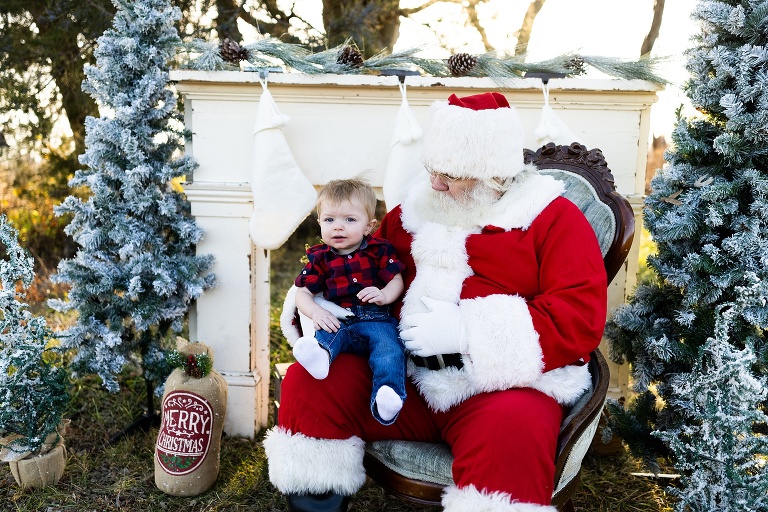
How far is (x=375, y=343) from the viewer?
201 cm

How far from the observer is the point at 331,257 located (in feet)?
7.31

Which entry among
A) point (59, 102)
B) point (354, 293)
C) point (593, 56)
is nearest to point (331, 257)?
point (354, 293)

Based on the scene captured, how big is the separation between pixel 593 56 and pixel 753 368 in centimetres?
139

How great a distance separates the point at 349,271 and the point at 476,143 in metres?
0.60

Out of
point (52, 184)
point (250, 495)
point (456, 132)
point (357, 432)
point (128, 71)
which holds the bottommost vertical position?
point (250, 495)

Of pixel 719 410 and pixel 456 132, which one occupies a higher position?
pixel 456 132

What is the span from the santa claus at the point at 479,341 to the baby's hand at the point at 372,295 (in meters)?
0.08

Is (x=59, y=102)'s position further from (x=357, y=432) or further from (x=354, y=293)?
(x=357, y=432)

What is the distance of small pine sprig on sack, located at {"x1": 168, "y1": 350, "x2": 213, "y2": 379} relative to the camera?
2.51 metres

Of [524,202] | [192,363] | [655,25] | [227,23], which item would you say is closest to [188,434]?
[192,363]

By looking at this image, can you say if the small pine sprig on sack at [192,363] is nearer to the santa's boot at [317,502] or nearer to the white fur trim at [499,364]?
the santa's boot at [317,502]

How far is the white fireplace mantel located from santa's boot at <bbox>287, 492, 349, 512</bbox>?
1126mm

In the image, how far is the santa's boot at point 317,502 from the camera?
190 cm

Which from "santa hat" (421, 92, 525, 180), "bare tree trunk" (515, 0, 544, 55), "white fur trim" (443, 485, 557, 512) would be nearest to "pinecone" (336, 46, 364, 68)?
"santa hat" (421, 92, 525, 180)
